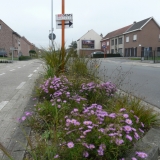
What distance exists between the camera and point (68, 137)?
1.99 metres

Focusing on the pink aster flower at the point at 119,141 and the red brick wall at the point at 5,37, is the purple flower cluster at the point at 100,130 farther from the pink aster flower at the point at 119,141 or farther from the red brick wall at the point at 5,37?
the red brick wall at the point at 5,37

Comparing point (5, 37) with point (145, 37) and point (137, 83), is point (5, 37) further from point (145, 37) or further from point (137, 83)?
point (137, 83)

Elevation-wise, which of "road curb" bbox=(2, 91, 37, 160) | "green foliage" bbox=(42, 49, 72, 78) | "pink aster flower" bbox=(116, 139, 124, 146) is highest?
"green foliage" bbox=(42, 49, 72, 78)

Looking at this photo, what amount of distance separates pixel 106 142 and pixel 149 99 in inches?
145

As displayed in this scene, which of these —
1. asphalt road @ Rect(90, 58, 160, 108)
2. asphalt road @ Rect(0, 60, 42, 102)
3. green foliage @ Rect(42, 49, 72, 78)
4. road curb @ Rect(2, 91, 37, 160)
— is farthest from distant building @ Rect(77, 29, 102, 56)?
road curb @ Rect(2, 91, 37, 160)

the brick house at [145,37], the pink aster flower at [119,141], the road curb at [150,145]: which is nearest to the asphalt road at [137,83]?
the road curb at [150,145]

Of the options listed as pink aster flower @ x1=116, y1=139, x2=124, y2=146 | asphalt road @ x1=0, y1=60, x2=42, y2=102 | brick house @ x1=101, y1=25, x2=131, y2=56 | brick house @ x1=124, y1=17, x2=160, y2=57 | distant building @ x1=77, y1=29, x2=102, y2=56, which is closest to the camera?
pink aster flower @ x1=116, y1=139, x2=124, y2=146

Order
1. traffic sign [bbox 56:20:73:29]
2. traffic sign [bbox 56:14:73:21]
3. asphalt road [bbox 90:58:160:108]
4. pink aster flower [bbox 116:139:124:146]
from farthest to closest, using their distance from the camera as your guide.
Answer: traffic sign [bbox 56:20:73:29] → traffic sign [bbox 56:14:73:21] → asphalt road [bbox 90:58:160:108] → pink aster flower [bbox 116:139:124:146]

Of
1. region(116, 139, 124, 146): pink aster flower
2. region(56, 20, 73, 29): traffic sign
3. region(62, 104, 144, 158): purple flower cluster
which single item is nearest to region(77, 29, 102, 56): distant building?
region(56, 20, 73, 29): traffic sign

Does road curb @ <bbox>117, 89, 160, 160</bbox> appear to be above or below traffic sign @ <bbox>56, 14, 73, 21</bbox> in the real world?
below

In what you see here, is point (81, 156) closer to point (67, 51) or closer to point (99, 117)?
point (99, 117)

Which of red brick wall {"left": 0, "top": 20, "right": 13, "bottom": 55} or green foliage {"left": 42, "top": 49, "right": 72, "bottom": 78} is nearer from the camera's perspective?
green foliage {"left": 42, "top": 49, "right": 72, "bottom": 78}

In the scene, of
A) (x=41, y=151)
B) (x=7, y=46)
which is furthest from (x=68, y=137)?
(x=7, y=46)

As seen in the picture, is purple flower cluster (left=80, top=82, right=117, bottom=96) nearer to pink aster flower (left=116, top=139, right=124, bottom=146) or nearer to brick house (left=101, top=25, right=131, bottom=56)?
pink aster flower (left=116, top=139, right=124, bottom=146)
